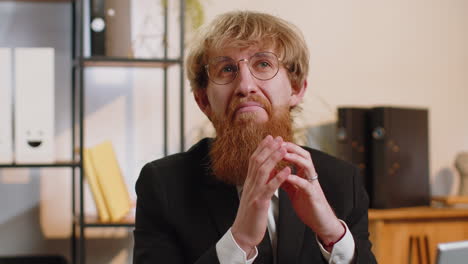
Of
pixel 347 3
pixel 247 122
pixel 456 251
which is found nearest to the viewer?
pixel 456 251

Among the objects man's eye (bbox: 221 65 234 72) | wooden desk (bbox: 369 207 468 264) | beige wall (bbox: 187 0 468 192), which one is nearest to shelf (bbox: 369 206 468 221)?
wooden desk (bbox: 369 207 468 264)

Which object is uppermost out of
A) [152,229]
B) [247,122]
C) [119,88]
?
[119,88]

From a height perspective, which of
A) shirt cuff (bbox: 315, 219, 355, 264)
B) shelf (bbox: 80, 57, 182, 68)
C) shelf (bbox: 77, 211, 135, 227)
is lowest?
shelf (bbox: 77, 211, 135, 227)

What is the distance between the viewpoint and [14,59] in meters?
2.02

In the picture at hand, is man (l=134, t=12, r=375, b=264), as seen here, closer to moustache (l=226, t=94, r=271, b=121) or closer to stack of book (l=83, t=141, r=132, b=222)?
moustache (l=226, t=94, r=271, b=121)

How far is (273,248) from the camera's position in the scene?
4.56ft

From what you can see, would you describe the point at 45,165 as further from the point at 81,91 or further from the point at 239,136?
the point at 239,136

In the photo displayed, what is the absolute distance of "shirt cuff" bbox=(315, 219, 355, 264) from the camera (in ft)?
4.07

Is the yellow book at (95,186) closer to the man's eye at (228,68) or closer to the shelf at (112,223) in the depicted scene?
the shelf at (112,223)

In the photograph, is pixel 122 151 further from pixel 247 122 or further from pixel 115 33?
pixel 247 122

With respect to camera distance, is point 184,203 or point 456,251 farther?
point 184,203

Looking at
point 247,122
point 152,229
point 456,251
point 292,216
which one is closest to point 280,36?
point 247,122

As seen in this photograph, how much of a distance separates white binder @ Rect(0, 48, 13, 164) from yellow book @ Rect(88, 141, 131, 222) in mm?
264

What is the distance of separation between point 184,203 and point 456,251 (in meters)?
0.70
